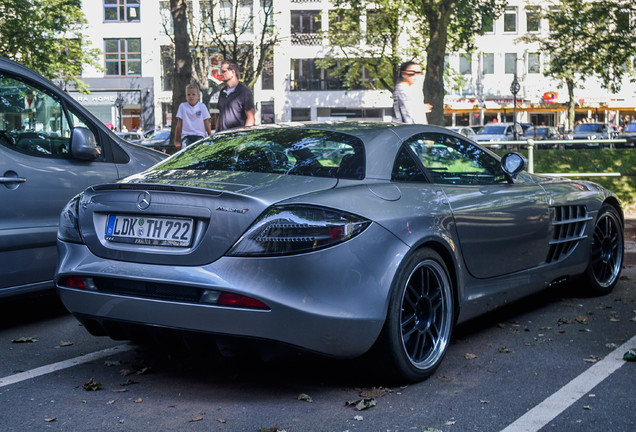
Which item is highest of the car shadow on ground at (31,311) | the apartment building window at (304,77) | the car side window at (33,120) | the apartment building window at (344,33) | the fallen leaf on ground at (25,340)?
the apartment building window at (344,33)

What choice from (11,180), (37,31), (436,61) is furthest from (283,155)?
(37,31)

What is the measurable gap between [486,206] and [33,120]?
306 centimetres

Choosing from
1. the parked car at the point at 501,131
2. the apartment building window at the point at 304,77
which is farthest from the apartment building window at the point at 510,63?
the parked car at the point at 501,131

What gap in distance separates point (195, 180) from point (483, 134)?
37.1 meters

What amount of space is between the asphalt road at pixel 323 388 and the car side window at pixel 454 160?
1004 millimetres

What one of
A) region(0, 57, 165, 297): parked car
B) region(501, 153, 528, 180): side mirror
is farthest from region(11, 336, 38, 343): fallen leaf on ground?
region(501, 153, 528, 180): side mirror

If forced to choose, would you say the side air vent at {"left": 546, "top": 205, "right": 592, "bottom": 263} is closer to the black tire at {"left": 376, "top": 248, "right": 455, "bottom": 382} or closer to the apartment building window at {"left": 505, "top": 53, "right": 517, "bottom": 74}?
the black tire at {"left": 376, "top": 248, "right": 455, "bottom": 382}

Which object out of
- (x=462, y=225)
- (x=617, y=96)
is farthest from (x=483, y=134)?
(x=462, y=225)

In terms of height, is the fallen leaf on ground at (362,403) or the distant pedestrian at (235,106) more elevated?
the distant pedestrian at (235,106)

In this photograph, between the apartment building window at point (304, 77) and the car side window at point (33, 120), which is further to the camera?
the apartment building window at point (304, 77)

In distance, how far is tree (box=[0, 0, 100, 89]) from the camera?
22.0 meters

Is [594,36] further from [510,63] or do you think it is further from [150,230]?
[510,63]

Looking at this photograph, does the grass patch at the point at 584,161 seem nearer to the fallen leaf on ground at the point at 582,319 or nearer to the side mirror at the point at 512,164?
the fallen leaf on ground at the point at 582,319

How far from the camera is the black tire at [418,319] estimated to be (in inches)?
167
